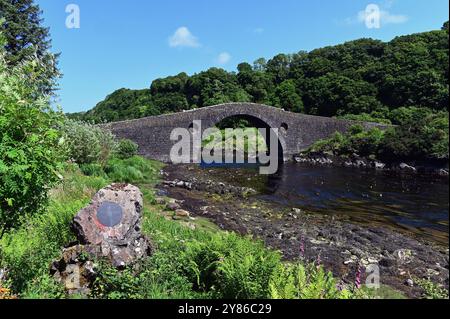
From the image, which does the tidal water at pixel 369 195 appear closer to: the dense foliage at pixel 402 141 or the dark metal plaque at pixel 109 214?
the dense foliage at pixel 402 141

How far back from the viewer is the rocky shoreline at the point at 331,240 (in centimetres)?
1244

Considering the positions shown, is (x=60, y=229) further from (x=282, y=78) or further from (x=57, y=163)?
(x=282, y=78)

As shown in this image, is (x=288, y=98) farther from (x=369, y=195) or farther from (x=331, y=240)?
(x=331, y=240)

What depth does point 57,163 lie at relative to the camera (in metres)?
7.35

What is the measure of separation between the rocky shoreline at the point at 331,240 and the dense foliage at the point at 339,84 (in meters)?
30.3

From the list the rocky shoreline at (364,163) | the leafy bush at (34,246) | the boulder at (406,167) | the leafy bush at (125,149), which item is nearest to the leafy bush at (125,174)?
the leafy bush at (125,149)

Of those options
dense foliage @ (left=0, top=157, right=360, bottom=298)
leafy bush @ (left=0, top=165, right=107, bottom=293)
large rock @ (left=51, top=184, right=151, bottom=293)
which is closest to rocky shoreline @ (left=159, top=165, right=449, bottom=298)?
dense foliage @ (left=0, top=157, right=360, bottom=298)

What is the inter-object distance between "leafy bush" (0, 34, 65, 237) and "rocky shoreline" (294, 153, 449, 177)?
1416 inches

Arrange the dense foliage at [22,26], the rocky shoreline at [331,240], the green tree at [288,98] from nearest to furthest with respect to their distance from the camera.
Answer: the rocky shoreline at [331,240] → the dense foliage at [22,26] → the green tree at [288,98]

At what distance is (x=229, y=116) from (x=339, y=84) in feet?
103

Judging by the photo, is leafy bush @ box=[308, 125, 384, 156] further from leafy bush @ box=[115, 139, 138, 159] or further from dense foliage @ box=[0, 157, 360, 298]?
dense foliage @ box=[0, 157, 360, 298]

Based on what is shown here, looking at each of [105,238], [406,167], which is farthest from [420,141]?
[105,238]

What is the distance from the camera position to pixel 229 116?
5416cm
